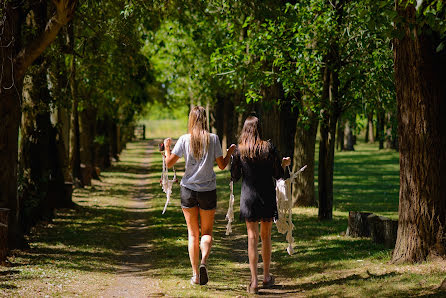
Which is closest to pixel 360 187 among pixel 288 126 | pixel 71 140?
pixel 288 126

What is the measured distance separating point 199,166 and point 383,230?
4836mm

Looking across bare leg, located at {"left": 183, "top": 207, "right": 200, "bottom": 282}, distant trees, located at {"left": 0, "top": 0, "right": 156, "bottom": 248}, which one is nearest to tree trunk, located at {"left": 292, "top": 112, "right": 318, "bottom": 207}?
distant trees, located at {"left": 0, "top": 0, "right": 156, "bottom": 248}

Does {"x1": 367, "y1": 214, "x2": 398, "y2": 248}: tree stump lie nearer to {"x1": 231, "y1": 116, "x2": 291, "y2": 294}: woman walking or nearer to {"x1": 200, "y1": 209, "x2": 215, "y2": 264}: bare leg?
{"x1": 231, "y1": 116, "x2": 291, "y2": 294}: woman walking

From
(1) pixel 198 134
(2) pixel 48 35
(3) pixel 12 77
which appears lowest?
(1) pixel 198 134

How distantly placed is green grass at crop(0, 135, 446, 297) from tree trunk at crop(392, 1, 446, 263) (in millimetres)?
411

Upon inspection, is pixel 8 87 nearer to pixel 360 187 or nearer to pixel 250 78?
pixel 250 78

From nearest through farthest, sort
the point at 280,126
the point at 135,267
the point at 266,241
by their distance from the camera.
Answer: the point at 266,241 → the point at 135,267 → the point at 280,126

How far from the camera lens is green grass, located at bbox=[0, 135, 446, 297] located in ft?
28.0

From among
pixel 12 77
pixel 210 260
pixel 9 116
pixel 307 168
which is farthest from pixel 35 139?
pixel 307 168

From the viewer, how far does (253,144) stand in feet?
26.7

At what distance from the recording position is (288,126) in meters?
18.2

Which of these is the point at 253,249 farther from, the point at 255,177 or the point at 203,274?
the point at 255,177

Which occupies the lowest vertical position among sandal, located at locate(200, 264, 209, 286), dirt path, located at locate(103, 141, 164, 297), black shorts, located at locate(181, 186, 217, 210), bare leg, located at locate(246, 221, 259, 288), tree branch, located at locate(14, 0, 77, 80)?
dirt path, located at locate(103, 141, 164, 297)

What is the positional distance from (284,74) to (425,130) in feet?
18.5
